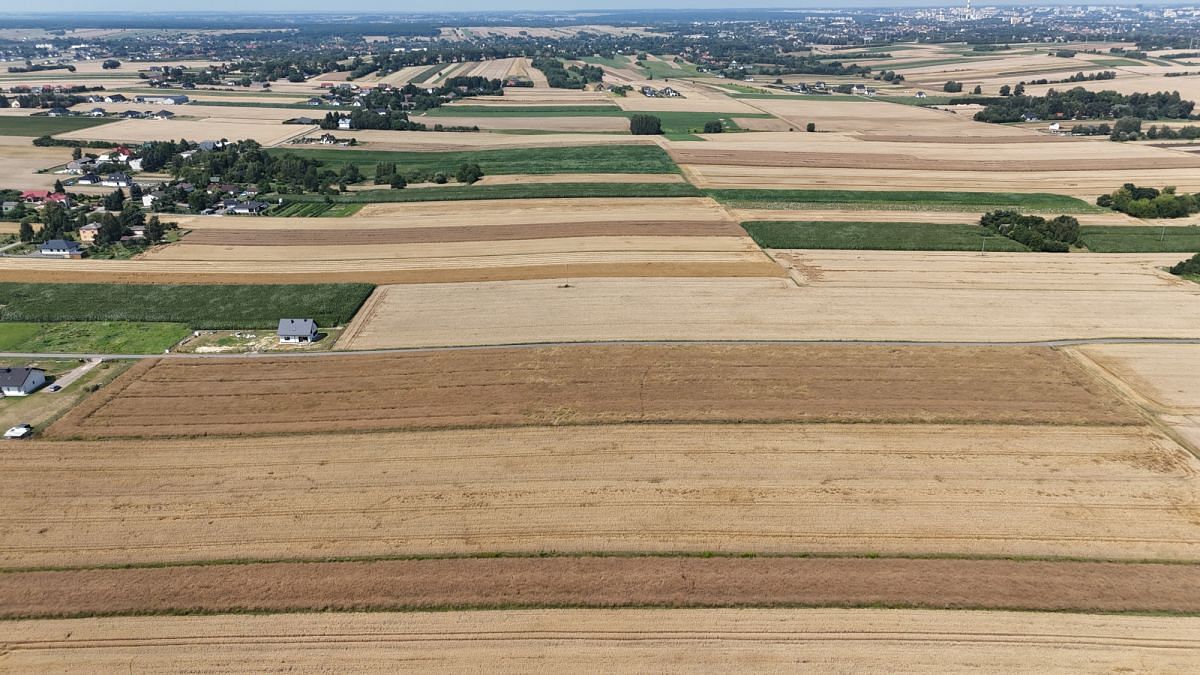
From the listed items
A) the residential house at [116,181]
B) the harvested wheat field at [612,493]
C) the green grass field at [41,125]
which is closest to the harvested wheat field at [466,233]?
the residential house at [116,181]

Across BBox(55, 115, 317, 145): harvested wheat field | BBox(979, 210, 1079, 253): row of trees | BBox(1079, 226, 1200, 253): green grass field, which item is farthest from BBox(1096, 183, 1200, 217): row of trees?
BBox(55, 115, 317, 145): harvested wheat field

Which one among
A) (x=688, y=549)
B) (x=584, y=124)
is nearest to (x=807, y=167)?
(x=584, y=124)

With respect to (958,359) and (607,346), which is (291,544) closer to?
(607,346)

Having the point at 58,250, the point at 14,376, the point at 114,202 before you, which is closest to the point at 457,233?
the point at 58,250

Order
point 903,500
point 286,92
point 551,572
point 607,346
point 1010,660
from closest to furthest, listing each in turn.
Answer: point 1010,660 < point 551,572 < point 903,500 < point 607,346 < point 286,92

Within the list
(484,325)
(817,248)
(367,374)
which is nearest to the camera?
(367,374)
